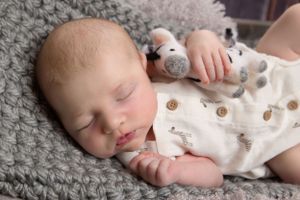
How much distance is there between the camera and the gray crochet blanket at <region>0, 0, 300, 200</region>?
0.81 m

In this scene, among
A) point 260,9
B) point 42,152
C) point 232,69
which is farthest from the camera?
point 260,9

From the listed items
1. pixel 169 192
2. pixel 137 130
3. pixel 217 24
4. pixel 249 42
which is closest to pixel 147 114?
pixel 137 130

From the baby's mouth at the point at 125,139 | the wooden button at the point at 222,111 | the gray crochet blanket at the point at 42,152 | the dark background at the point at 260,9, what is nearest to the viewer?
the gray crochet blanket at the point at 42,152

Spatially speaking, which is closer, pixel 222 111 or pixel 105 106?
pixel 105 106

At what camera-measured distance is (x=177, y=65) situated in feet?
3.15

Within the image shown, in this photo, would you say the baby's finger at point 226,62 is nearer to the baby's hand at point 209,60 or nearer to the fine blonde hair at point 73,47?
the baby's hand at point 209,60

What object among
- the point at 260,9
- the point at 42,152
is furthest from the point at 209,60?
the point at 260,9

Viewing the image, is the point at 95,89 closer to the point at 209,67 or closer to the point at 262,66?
the point at 209,67

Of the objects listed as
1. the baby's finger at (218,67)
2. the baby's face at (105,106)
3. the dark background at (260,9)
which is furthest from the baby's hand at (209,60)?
the dark background at (260,9)

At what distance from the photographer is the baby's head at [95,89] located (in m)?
0.91

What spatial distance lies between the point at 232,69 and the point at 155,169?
237 mm

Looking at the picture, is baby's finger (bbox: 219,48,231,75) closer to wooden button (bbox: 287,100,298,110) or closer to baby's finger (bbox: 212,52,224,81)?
baby's finger (bbox: 212,52,224,81)

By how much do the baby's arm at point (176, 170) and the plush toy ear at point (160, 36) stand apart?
0.72 ft

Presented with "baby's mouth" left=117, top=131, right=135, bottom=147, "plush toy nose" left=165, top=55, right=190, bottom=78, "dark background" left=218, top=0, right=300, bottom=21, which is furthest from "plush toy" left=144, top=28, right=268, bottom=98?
"dark background" left=218, top=0, right=300, bottom=21
